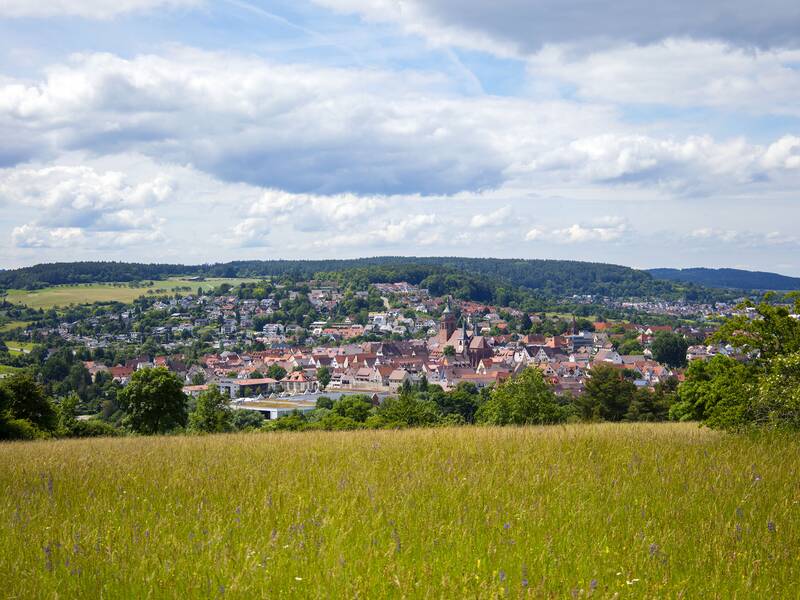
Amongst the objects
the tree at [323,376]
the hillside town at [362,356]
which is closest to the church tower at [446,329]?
the hillside town at [362,356]

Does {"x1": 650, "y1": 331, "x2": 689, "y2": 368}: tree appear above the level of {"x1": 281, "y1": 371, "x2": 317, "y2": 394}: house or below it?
above

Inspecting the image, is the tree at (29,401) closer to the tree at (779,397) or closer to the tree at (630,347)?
the tree at (779,397)

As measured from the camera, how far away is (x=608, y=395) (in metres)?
48.8

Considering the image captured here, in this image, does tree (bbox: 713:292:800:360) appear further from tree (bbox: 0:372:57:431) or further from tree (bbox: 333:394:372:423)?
tree (bbox: 0:372:57:431)

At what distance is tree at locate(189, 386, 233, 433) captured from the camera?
3416cm

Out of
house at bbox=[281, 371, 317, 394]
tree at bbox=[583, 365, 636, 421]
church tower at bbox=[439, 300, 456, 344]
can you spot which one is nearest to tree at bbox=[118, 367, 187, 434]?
tree at bbox=[583, 365, 636, 421]

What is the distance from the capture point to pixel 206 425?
112ft

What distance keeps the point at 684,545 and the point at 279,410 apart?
8899cm

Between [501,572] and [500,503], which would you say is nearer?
[501,572]

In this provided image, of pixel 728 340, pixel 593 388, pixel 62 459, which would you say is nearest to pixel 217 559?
pixel 62 459

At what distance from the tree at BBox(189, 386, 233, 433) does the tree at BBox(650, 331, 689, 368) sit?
121 meters

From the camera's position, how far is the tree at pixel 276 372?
469 ft

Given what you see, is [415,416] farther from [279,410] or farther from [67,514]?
[279,410]

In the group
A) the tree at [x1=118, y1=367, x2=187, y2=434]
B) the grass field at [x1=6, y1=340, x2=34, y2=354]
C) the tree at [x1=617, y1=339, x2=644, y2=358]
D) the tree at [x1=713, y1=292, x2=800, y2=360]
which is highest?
the tree at [x1=713, y1=292, x2=800, y2=360]
